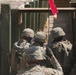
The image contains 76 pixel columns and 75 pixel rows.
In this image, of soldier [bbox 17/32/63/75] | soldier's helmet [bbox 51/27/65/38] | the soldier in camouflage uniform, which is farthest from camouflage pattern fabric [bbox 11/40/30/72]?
Answer: soldier [bbox 17/32/63/75]

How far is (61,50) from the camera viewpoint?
10.1 metres

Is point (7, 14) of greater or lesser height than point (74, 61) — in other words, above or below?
above

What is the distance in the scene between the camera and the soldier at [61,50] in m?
9.96

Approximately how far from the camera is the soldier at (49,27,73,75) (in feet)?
32.7

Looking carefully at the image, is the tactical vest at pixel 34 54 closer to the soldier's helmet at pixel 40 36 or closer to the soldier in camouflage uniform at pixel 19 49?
the soldier's helmet at pixel 40 36

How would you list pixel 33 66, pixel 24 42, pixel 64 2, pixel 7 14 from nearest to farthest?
1. pixel 33 66
2. pixel 24 42
3. pixel 7 14
4. pixel 64 2

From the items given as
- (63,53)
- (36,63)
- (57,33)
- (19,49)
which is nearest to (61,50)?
(63,53)

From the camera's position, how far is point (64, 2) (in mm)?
24609

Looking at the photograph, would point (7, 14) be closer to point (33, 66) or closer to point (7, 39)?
point (7, 39)

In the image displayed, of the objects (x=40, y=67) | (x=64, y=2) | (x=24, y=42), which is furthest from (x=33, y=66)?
(x=64, y=2)

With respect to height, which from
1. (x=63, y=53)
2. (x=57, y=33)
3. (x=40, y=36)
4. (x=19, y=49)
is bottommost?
(x=63, y=53)

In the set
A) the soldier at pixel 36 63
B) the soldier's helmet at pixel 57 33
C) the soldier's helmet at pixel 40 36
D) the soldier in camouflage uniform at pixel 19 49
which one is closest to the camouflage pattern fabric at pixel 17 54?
the soldier in camouflage uniform at pixel 19 49

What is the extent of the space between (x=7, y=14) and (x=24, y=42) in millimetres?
965

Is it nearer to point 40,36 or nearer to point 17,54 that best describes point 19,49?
point 17,54
